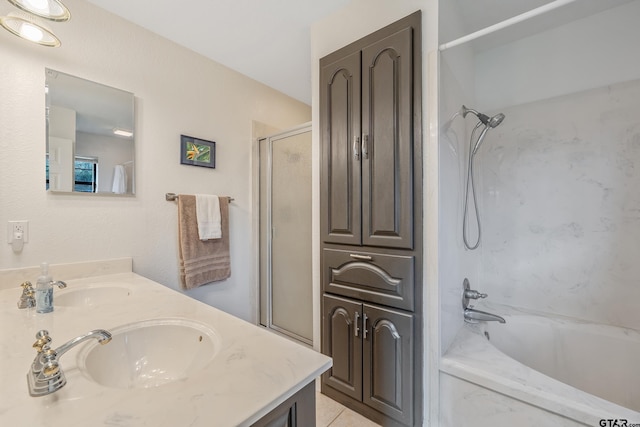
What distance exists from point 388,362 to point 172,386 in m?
1.14

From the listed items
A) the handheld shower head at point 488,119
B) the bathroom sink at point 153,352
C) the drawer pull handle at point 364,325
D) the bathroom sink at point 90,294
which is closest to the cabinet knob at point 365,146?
the handheld shower head at point 488,119

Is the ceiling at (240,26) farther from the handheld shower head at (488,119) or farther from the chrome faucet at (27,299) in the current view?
the chrome faucet at (27,299)

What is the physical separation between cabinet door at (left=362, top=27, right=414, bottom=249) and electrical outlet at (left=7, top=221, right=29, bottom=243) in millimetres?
1722

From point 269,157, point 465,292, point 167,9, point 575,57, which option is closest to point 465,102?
point 575,57

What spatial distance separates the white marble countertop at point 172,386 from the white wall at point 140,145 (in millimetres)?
717

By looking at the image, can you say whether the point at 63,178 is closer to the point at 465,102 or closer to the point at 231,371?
the point at 231,371

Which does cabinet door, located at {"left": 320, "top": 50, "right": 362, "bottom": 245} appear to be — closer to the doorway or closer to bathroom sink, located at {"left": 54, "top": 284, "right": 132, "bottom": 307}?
the doorway

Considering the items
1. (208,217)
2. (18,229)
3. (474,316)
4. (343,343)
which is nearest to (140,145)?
(208,217)

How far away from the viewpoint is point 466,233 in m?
1.73

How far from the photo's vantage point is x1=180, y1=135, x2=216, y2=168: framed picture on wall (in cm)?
199

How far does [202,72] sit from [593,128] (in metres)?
2.68

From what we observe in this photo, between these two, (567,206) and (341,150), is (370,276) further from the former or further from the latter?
(567,206)

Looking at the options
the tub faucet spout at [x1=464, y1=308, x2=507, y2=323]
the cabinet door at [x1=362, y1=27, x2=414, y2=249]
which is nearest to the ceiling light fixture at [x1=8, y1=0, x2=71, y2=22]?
the cabinet door at [x1=362, y1=27, x2=414, y2=249]

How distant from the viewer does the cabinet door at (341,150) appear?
1.52m
